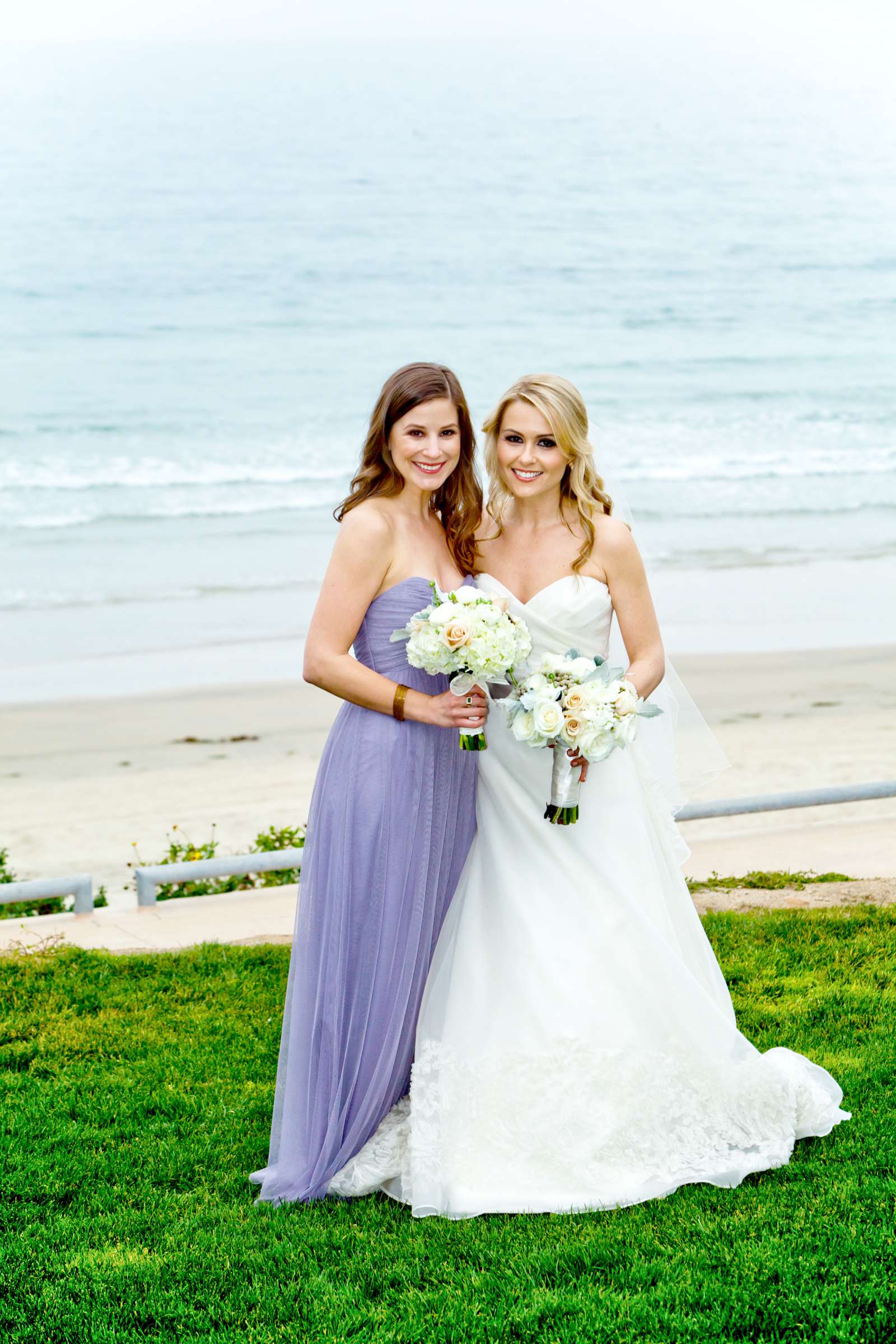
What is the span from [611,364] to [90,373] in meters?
13.5

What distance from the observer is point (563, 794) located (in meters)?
3.91

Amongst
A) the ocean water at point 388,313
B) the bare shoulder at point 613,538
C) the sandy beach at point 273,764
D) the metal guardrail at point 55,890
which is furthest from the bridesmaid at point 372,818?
the ocean water at point 388,313

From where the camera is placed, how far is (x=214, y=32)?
52031 millimetres

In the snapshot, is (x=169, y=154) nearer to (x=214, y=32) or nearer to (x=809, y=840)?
(x=214, y=32)

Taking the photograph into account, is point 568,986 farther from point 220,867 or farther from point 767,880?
point 767,880

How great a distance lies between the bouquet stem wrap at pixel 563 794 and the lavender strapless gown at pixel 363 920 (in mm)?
363

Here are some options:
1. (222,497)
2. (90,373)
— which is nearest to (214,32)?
(90,373)

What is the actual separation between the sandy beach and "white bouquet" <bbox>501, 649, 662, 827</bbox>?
3.82m

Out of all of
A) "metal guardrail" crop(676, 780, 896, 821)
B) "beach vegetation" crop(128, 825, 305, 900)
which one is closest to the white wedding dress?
"metal guardrail" crop(676, 780, 896, 821)

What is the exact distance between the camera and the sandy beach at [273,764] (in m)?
8.25

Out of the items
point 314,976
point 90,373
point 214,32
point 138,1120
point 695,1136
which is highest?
point 214,32

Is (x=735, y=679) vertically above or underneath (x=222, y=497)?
underneath

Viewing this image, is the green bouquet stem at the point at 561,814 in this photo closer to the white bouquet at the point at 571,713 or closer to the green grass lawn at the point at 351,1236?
the white bouquet at the point at 571,713

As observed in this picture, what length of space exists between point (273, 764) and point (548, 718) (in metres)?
8.50
